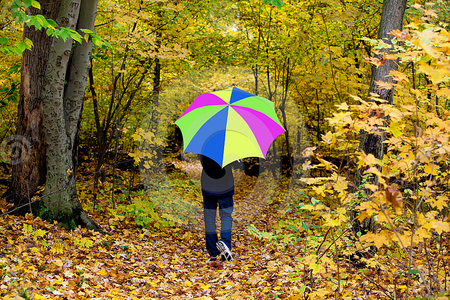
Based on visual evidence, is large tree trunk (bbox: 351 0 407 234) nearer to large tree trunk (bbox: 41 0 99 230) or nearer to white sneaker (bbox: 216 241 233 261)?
white sneaker (bbox: 216 241 233 261)

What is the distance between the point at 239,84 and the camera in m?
12.2

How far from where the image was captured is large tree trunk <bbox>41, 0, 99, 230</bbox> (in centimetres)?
432

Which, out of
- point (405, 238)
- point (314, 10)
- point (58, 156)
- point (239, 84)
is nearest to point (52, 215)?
point (58, 156)

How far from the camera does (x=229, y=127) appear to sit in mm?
3775

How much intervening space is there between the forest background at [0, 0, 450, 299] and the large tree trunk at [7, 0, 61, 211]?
0.07 feet

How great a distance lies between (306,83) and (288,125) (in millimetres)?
2802

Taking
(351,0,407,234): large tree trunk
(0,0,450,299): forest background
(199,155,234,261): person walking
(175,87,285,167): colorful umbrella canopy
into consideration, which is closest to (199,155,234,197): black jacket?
(199,155,234,261): person walking

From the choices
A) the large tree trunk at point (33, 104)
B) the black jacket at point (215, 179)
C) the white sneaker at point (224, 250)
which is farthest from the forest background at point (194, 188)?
the black jacket at point (215, 179)

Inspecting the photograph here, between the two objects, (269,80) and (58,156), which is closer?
(58,156)

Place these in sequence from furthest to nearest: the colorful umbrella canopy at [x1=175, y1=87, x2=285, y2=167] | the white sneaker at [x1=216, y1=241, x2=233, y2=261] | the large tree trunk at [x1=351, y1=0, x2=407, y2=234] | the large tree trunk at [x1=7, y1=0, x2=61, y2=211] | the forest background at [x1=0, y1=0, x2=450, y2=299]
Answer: the large tree trunk at [x1=7, y1=0, x2=61, y2=211], the white sneaker at [x1=216, y1=241, x2=233, y2=261], the large tree trunk at [x1=351, y1=0, x2=407, y2=234], the colorful umbrella canopy at [x1=175, y1=87, x2=285, y2=167], the forest background at [x1=0, y1=0, x2=450, y2=299]

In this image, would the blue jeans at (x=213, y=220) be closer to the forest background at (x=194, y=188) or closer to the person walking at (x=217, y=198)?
the person walking at (x=217, y=198)

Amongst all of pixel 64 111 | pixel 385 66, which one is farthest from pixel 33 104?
pixel 385 66

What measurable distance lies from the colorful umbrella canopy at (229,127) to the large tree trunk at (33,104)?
2.46 meters

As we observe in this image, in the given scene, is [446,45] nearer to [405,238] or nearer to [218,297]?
Result: [405,238]
